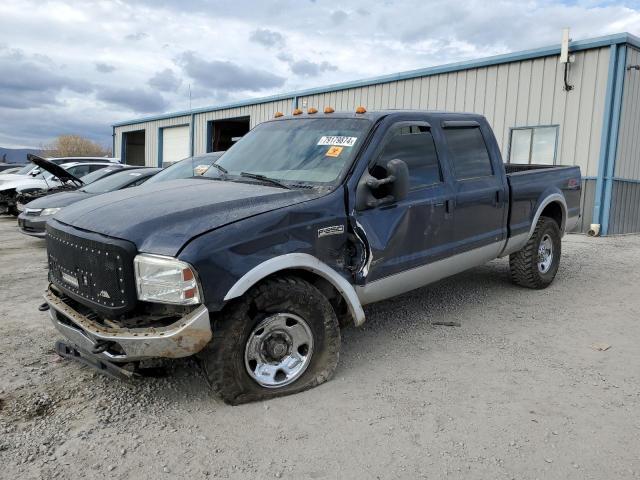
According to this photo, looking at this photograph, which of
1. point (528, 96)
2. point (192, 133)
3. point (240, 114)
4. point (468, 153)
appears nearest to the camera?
point (468, 153)

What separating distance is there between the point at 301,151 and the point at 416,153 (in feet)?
3.10

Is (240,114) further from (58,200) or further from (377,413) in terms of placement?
(377,413)

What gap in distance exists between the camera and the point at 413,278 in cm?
434

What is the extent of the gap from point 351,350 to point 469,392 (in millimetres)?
1046

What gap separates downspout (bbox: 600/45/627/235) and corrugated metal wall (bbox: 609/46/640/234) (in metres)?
0.15

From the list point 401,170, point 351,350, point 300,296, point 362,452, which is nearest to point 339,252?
point 300,296

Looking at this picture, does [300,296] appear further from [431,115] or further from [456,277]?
[456,277]

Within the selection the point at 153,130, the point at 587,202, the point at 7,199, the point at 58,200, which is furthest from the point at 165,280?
the point at 153,130

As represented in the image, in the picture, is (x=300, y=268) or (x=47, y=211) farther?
(x=47, y=211)

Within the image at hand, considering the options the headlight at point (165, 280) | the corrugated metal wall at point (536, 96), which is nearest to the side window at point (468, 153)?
the headlight at point (165, 280)

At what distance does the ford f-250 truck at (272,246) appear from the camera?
3.00m

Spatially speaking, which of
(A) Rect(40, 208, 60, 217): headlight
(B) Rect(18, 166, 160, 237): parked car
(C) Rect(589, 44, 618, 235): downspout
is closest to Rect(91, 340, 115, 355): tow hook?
(B) Rect(18, 166, 160, 237): parked car

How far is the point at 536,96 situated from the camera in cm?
1199

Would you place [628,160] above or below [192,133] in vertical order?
below
